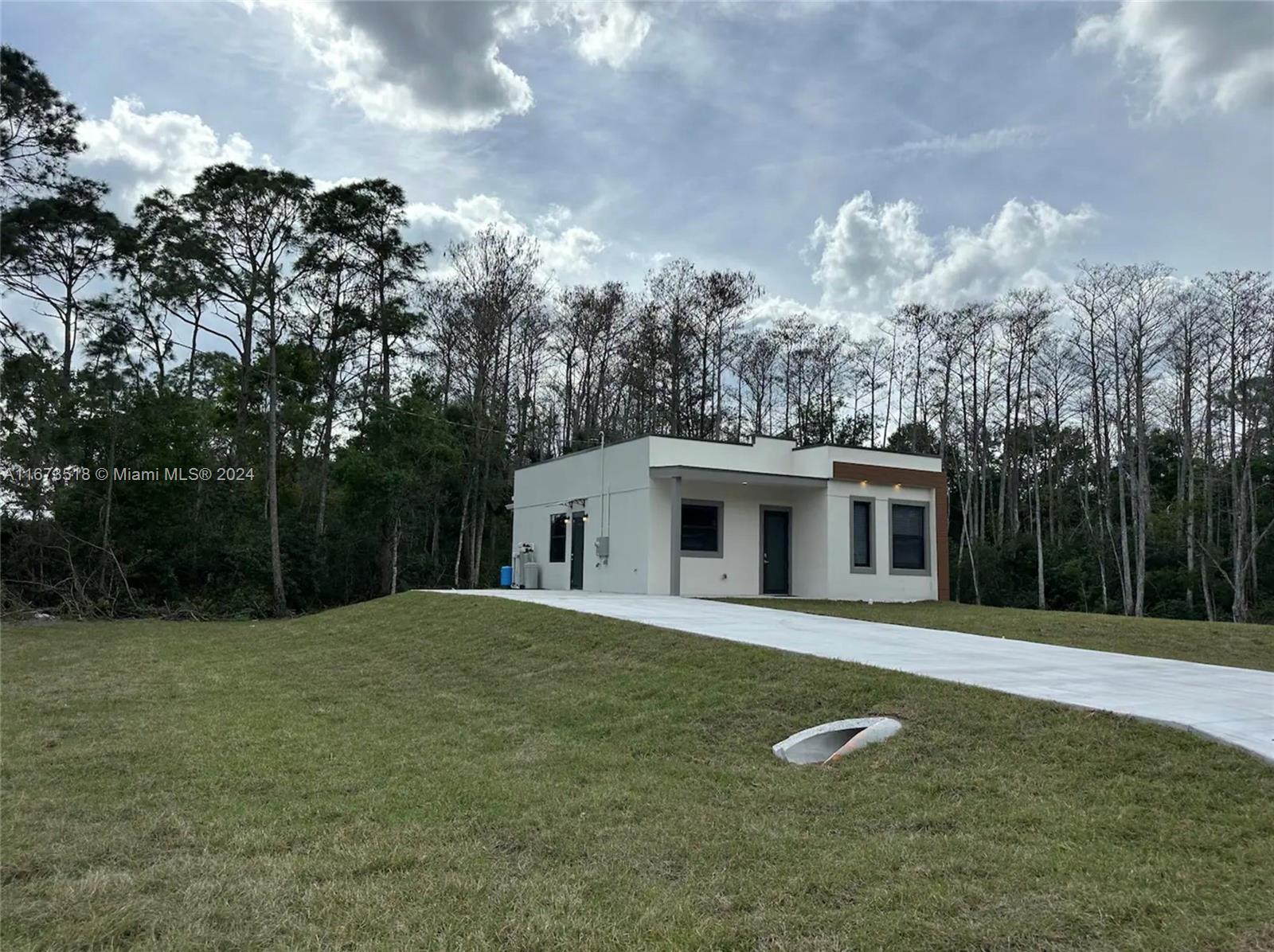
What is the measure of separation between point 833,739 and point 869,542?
507 inches

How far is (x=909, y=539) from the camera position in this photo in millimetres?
18062

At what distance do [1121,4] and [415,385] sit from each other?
62.7ft

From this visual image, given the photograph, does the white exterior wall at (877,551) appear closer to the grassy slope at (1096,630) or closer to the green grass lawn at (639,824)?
the grassy slope at (1096,630)

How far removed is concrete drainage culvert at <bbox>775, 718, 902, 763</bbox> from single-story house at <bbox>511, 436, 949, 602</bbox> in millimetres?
10107

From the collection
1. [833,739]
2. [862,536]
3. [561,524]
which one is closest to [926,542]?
[862,536]

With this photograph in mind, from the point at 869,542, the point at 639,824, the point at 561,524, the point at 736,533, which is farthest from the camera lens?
the point at 561,524

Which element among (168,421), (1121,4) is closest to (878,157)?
(1121,4)

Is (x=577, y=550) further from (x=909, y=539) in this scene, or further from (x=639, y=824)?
(x=639, y=824)

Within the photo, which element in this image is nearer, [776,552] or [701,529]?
[701,529]

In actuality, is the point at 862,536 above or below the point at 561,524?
below

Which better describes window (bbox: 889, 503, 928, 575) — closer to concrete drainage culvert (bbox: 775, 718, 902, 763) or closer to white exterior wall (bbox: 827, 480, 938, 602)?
white exterior wall (bbox: 827, 480, 938, 602)

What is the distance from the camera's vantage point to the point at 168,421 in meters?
18.9

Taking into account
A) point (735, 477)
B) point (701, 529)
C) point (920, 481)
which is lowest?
point (701, 529)

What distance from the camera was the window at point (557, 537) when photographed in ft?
60.4
